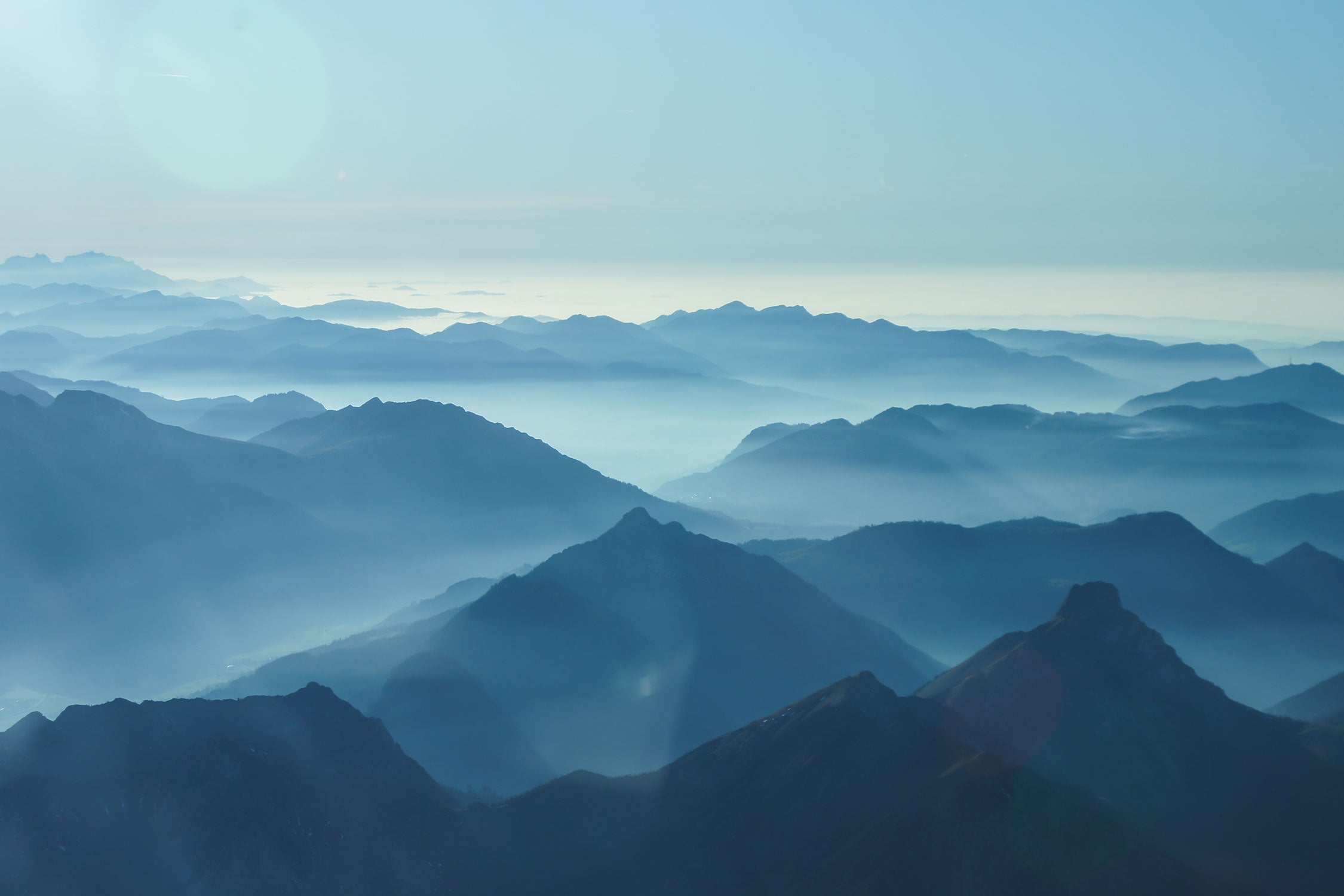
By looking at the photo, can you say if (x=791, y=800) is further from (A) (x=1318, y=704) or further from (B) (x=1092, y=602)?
(A) (x=1318, y=704)

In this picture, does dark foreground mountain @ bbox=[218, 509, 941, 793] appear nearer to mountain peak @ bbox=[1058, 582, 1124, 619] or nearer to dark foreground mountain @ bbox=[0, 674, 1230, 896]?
dark foreground mountain @ bbox=[0, 674, 1230, 896]

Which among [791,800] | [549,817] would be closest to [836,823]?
[791,800]

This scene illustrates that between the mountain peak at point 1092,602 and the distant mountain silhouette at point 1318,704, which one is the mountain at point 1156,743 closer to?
the mountain peak at point 1092,602

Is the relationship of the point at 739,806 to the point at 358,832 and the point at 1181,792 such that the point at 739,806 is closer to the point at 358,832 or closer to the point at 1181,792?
the point at 358,832

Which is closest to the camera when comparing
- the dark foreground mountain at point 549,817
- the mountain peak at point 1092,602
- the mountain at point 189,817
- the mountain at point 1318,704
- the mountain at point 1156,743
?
the dark foreground mountain at point 549,817

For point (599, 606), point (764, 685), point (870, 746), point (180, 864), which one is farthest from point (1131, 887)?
point (599, 606)

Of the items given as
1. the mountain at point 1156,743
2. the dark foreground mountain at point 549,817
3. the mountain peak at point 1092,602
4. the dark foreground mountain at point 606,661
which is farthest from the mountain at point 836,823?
the dark foreground mountain at point 606,661

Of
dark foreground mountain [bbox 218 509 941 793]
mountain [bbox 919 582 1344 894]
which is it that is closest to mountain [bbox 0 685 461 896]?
dark foreground mountain [bbox 218 509 941 793]
